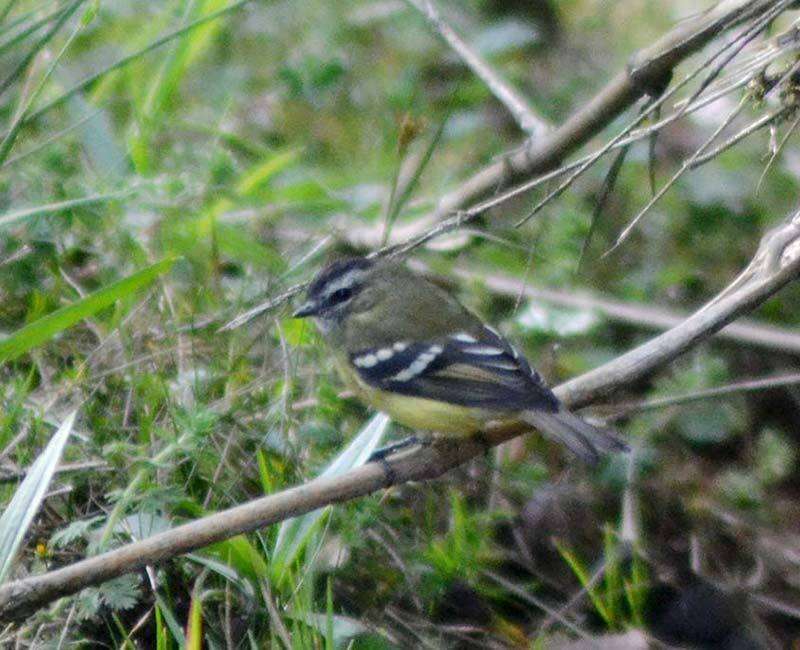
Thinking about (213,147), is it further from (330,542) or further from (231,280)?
(330,542)

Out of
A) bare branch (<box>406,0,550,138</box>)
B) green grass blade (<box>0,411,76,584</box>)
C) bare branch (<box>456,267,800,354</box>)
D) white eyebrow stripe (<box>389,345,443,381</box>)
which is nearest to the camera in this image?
green grass blade (<box>0,411,76,584</box>)

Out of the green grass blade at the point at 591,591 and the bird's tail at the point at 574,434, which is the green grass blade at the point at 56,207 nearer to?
the bird's tail at the point at 574,434

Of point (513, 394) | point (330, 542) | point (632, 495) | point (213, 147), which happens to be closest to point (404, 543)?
point (330, 542)

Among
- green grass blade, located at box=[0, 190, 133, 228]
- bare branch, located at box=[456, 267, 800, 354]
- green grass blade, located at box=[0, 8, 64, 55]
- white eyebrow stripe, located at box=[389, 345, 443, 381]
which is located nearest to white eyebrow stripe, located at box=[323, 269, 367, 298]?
white eyebrow stripe, located at box=[389, 345, 443, 381]

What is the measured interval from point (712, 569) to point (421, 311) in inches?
51.7

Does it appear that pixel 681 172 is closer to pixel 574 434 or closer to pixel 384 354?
pixel 574 434

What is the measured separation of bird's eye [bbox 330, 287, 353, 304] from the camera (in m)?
3.85

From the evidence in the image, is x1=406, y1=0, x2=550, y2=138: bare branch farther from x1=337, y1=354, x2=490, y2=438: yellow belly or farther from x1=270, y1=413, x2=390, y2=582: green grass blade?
x1=270, y1=413, x2=390, y2=582: green grass blade

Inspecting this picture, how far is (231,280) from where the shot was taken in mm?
4406

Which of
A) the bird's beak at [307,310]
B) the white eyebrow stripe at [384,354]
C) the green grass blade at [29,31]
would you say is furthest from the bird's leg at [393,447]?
the green grass blade at [29,31]

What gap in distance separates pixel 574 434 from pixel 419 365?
598 millimetres

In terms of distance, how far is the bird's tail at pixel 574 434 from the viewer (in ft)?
10.6

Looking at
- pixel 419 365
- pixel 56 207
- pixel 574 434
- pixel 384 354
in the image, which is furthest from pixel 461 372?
pixel 56 207

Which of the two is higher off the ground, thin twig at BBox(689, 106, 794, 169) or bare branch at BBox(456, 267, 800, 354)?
thin twig at BBox(689, 106, 794, 169)
